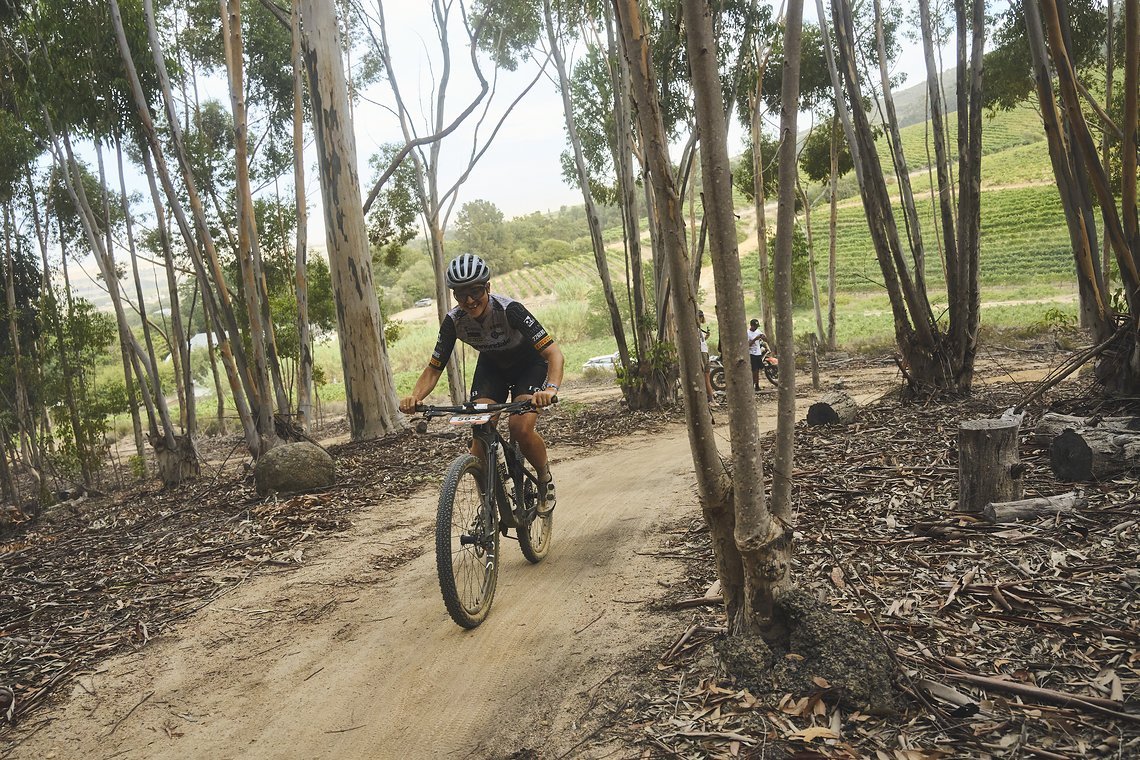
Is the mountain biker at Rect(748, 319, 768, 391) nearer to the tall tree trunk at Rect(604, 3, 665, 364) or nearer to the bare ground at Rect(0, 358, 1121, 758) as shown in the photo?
the tall tree trunk at Rect(604, 3, 665, 364)

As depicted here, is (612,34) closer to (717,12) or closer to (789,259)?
(717,12)

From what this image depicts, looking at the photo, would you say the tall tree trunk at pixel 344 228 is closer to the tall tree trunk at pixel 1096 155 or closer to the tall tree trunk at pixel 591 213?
the tall tree trunk at pixel 591 213

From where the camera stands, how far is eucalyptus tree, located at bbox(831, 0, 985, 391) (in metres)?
8.02

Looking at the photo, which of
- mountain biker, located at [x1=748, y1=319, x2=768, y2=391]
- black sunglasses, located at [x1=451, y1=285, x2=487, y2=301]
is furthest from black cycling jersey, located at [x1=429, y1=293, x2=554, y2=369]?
mountain biker, located at [x1=748, y1=319, x2=768, y2=391]

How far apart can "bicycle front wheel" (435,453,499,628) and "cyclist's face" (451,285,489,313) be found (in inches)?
40.9

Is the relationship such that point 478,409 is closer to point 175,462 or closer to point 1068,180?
point 1068,180

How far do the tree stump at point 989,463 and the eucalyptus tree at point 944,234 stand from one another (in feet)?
13.9

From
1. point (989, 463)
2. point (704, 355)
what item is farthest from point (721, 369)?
point (989, 463)

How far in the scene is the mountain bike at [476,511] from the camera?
429 cm

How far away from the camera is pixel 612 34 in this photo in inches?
545

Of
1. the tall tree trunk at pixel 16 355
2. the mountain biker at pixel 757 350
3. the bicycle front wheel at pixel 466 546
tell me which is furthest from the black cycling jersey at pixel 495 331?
the tall tree trunk at pixel 16 355

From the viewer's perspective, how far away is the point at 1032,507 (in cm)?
446

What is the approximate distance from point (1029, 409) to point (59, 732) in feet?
25.8

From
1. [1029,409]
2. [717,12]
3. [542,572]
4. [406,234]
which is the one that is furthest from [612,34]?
[406,234]
